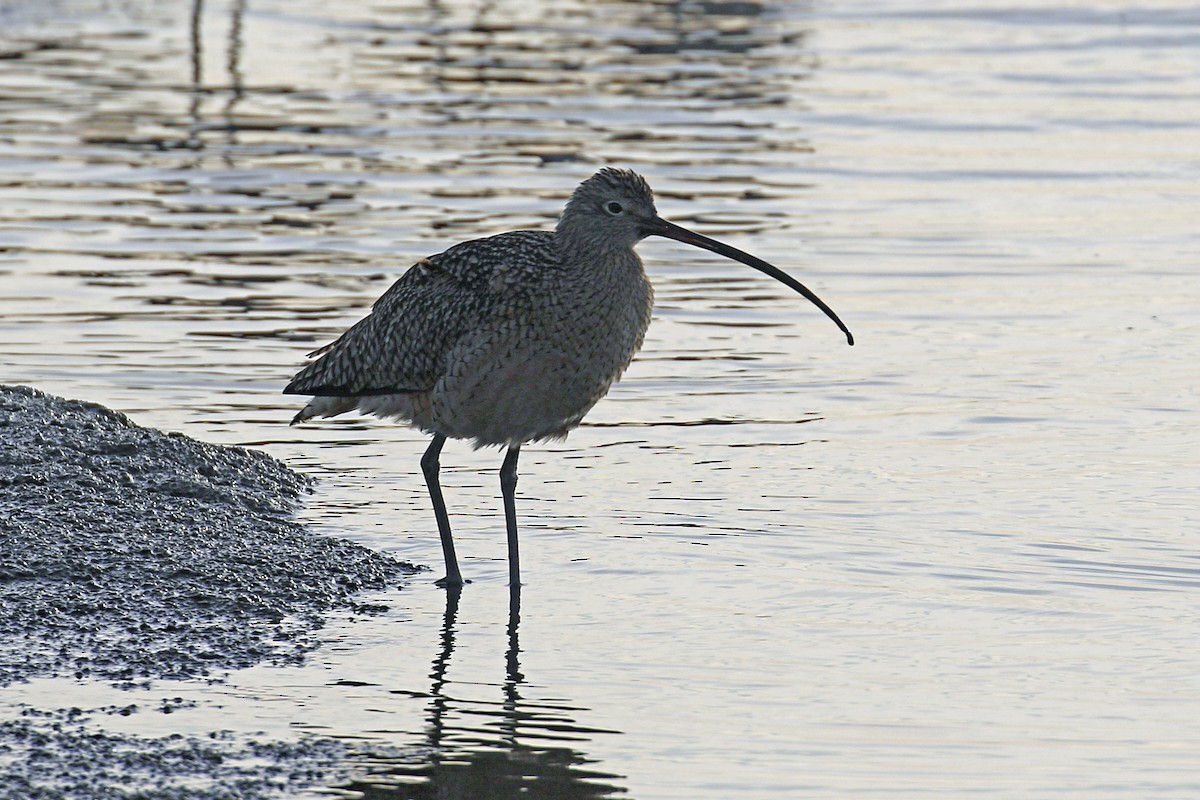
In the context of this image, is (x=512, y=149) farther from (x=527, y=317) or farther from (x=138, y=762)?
(x=138, y=762)

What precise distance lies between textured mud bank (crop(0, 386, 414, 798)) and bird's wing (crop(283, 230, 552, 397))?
0.62 meters

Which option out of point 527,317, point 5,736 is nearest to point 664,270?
point 527,317

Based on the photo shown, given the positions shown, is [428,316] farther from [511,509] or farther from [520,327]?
[511,509]

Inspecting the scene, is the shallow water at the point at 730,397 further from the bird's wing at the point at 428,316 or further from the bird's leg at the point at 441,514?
the bird's wing at the point at 428,316

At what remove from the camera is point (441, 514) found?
23.5 feet

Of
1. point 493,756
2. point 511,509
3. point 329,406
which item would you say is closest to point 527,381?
point 511,509

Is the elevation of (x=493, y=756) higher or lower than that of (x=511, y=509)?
lower

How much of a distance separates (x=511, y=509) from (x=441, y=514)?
28 centimetres

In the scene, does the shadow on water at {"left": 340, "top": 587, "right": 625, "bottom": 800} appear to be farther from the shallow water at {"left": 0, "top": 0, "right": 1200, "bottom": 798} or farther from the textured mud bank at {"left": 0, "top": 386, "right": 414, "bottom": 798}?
the textured mud bank at {"left": 0, "top": 386, "right": 414, "bottom": 798}

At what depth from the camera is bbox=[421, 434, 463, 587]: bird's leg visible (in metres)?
7.02

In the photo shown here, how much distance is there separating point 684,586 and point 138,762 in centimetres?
232

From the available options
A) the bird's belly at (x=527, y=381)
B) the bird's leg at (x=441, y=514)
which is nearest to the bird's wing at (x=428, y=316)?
the bird's belly at (x=527, y=381)

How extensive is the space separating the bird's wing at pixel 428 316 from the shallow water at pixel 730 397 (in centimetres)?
65

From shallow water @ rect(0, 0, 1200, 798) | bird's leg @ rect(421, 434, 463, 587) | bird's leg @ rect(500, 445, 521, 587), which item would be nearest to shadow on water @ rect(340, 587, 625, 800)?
shallow water @ rect(0, 0, 1200, 798)
